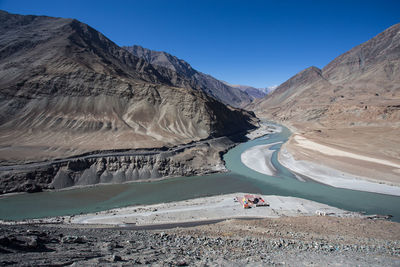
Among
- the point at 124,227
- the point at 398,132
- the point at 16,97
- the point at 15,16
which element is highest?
the point at 15,16

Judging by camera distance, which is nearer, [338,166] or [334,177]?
[334,177]

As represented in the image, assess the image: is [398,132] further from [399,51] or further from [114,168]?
[399,51]

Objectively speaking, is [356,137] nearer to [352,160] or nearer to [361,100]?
[352,160]

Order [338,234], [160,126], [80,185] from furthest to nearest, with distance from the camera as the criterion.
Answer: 1. [160,126]
2. [80,185]
3. [338,234]

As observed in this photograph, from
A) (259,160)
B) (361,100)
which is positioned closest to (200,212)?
(259,160)

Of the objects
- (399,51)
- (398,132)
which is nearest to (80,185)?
(398,132)

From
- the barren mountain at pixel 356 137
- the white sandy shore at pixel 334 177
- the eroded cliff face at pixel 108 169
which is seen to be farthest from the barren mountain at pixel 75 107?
the barren mountain at pixel 356 137

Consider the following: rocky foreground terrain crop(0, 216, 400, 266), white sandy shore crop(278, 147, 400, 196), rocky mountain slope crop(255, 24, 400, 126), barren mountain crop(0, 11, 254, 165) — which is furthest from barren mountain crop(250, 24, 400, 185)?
barren mountain crop(0, 11, 254, 165)
